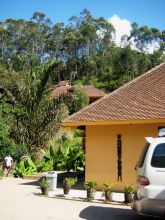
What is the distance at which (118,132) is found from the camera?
603 inches

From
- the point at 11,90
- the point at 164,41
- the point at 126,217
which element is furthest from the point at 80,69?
the point at 126,217

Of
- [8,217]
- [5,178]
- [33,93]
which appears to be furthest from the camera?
[33,93]

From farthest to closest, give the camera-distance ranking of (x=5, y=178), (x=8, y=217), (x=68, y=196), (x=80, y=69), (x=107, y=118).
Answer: (x=80, y=69) → (x=5, y=178) → (x=107, y=118) → (x=68, y=196) → (x=8, y=217)

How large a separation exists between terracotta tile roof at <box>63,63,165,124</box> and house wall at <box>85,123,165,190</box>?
0.56 m

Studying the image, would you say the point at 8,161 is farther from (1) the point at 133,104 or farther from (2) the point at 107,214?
(2) the point at 107,214

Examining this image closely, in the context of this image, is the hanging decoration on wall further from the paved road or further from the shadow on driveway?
the shadow on driveway

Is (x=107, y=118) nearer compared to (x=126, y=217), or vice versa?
(x=126, y=217)

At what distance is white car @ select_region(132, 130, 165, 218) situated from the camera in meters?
7.74

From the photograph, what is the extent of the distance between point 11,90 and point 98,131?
8742mm

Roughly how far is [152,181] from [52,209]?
415cm

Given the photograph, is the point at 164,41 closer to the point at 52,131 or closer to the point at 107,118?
the point at 52,131

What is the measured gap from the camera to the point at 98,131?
15633 mm

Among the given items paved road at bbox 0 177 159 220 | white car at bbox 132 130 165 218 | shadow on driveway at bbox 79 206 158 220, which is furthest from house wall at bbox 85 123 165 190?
white car at bbox 132 130 165 218

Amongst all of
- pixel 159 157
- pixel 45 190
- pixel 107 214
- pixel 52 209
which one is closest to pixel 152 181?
pixel 159 157
